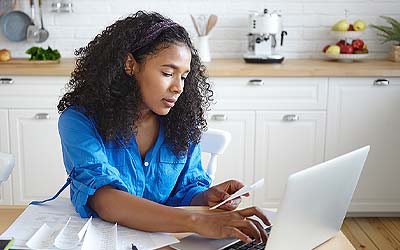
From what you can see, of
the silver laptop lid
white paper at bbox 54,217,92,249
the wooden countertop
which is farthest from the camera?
the wooden countertop

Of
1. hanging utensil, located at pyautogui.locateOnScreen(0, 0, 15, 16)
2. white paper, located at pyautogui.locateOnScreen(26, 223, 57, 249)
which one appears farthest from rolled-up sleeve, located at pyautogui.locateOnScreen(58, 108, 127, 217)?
hanging utensil, located at pyautogui.locateOnScreen(0, 0, 15, 16)

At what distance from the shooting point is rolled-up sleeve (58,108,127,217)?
154 centimetres

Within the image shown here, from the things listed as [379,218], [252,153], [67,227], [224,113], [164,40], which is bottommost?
[379,218]

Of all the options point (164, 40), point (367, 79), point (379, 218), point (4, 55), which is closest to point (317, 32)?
point (367, 79)

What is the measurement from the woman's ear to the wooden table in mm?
396

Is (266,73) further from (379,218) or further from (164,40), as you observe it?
(164,40)

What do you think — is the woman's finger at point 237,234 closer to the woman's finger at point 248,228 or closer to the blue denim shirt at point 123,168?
the woman's finger at point 248,228

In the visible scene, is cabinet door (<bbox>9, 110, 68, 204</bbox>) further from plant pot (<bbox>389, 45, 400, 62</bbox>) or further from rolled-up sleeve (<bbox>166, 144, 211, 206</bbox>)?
plant pot (<bbox>389, 45, 400, 62</bbox>)

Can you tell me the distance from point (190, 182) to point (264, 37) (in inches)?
81.2

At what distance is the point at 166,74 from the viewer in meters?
1.66

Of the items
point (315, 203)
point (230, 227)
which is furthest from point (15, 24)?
point (315, 203)

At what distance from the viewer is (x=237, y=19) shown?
13.1 feet

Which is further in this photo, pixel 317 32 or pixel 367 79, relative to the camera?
pixel 317 32

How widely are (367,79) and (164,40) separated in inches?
82.4
